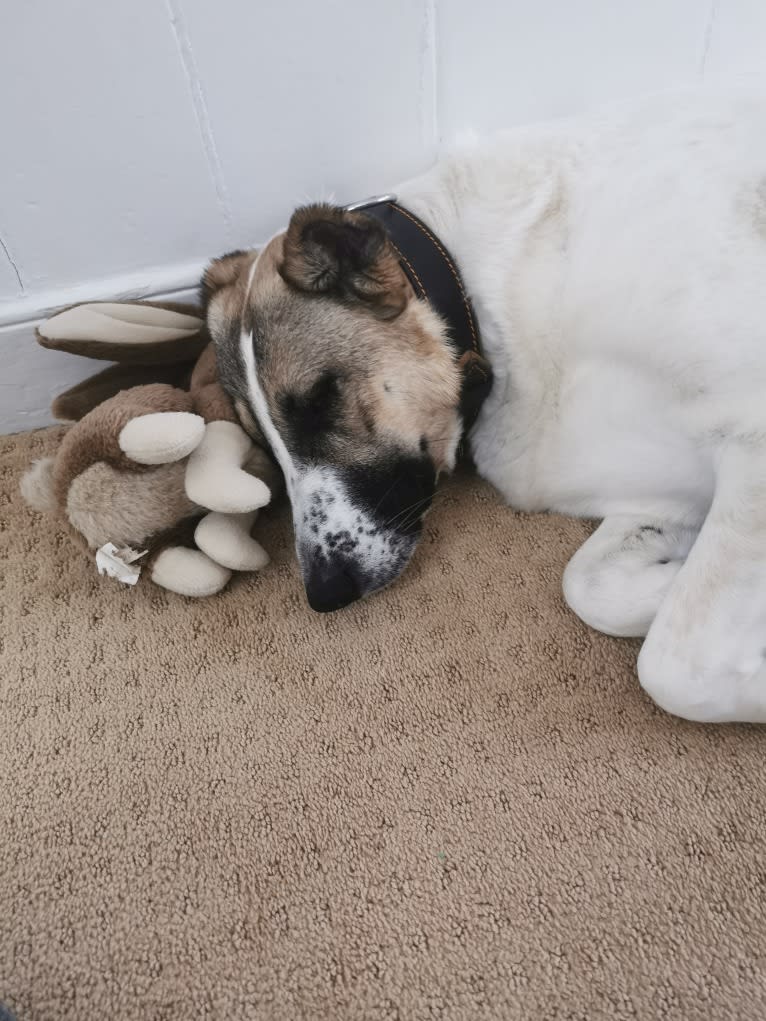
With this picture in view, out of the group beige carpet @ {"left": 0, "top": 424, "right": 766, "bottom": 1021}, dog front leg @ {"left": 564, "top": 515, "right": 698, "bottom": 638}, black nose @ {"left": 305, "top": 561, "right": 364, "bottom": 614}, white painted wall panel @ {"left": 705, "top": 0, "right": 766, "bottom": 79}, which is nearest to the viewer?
beige carpet @ {"left": 0, "top": 424, "right": 766, "bottom": 1021}

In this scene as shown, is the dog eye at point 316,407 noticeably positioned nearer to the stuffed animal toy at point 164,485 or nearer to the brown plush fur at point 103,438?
the stuffed animal toy at point 164,485

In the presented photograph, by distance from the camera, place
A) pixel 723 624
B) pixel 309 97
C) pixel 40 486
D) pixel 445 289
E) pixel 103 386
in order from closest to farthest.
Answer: pixel 723 624 < pixel 445 289 < pixel 40 486 < pixel 309 97 < pixel 103 386

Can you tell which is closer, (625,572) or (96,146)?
(625,572)

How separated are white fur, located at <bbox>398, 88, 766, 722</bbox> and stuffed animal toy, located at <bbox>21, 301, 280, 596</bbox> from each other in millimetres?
538

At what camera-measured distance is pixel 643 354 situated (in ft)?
4.07

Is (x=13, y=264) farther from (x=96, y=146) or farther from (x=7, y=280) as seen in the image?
(x=96, y=146)

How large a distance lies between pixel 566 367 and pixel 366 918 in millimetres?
995

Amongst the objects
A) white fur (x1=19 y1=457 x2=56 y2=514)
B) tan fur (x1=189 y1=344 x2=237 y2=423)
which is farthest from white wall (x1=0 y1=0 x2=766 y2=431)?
white fur (x1=19 y1=457 x2=56 y2=514)

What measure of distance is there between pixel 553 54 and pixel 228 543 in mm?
1388

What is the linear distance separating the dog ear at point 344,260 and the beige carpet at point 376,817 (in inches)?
21.4

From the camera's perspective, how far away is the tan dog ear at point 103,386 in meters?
1.76

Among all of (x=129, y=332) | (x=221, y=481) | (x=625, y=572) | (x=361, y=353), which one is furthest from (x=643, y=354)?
(x=129, y=332)

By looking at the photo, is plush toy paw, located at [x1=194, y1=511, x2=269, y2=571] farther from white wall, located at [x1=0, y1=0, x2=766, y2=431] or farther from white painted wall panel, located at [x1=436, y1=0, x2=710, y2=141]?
white painted wall panel, located at [x1=436, y1=0, x2=710, y2=141]

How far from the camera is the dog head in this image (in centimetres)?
136
